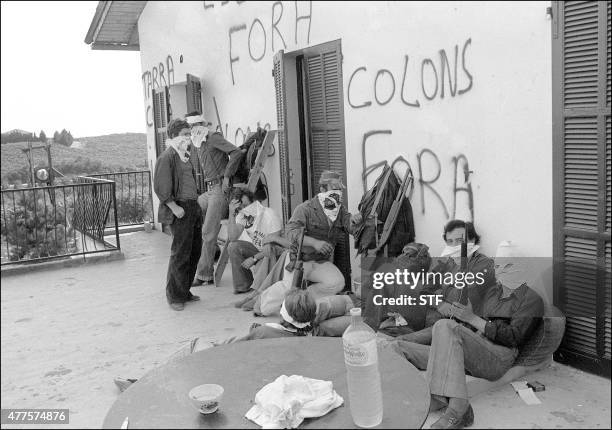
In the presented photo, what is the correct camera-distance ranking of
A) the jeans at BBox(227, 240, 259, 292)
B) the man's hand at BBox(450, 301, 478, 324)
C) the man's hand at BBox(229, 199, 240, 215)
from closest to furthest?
the man's hand at BBox(450, 301, 478, 324) → the jeans at BBox(227, 240, 259, 292) → the man's hand at BBox(229, 199, 240, 215)

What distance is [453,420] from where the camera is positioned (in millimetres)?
3043

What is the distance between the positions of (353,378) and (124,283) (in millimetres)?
5591

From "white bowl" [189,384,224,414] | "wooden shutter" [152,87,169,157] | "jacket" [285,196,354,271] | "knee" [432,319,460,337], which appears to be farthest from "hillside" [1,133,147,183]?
"white bowl" [189,384,224,414]

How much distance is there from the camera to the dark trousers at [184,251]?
5.67m

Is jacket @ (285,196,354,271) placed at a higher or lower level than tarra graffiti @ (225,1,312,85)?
lower

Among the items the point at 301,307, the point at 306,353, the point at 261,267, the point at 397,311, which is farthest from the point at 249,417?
the point at 261,267

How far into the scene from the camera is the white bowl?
206 cm

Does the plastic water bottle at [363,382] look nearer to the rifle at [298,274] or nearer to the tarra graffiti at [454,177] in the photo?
the tarra graffiti at [454,177]

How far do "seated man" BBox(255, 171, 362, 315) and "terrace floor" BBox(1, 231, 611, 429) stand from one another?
42 centimetres

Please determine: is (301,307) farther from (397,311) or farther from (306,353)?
(397,311)

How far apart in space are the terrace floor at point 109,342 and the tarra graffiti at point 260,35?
269 centimetres

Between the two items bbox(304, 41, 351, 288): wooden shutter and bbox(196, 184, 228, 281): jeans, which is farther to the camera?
bbox(196, 184, 228, 281): jeans

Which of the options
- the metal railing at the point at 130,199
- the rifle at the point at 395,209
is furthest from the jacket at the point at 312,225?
the metal railing at the point at 130,199

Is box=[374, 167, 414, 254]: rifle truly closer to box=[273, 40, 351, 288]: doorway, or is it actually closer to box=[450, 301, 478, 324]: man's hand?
box=[273, 40, 351, 288]: doorway
